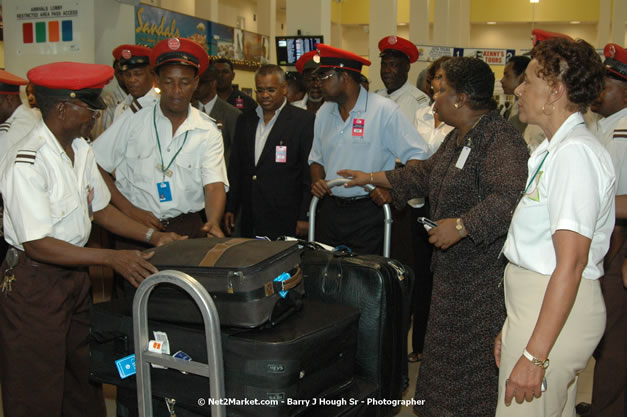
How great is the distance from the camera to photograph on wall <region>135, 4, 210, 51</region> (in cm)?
947

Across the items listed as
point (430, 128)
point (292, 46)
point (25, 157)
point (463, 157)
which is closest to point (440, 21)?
point (292, 46)

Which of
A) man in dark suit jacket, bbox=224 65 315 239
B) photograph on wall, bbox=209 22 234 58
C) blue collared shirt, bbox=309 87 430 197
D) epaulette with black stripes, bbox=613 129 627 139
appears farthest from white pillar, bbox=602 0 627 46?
epaulette with black stripes, bbox=613 129 627 139

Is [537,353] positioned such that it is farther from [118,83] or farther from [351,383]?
[118,83]

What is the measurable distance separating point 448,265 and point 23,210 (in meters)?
1.76

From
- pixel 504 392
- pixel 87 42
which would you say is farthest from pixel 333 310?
pixel 87 42

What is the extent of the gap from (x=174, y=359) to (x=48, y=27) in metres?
4.54

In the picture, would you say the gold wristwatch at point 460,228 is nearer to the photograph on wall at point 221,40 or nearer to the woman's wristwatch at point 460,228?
the woman's wristwatch at point 460,228

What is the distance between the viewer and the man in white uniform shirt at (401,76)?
5121 mm

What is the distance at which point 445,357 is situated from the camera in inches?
107

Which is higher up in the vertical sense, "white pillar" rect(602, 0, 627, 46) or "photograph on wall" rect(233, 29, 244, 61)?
"white pillar" rect(602, 0, 627, 46)

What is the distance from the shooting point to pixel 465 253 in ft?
8.65

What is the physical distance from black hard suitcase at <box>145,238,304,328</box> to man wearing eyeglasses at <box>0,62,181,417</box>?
35 centimetres

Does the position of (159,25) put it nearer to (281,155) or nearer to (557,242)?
(281,155)

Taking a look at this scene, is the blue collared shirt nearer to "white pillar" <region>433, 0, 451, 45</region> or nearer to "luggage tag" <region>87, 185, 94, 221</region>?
"luggage tag" <region>87, 185, 94, 221</region>
